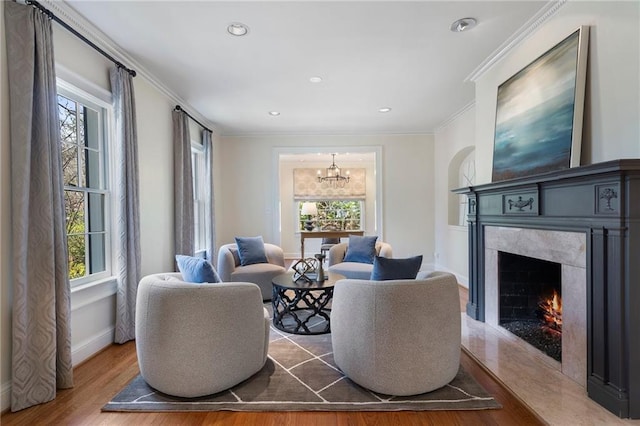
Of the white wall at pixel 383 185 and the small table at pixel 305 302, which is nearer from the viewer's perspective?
the small table at pixel 305 302

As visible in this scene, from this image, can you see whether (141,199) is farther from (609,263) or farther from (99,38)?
(609,263)

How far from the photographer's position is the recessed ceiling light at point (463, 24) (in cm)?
265

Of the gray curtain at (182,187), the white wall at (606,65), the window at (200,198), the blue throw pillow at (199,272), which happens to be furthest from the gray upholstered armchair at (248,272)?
the white wall at (606,65)

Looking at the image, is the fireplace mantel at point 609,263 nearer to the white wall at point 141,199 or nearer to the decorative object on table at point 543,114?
the decorative object on table at point 543,114

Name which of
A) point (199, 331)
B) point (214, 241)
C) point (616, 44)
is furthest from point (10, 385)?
point (616, 44)

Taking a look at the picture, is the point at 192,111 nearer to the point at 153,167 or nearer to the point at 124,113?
the point at 153,167

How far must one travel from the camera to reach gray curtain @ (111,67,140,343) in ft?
10.1

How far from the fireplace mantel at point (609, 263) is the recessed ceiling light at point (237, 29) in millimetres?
2555

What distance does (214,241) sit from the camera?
223 inches

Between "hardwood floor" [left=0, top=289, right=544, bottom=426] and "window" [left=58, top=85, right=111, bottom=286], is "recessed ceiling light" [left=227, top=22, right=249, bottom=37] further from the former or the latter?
"hardwood floor" [left=0, top=289, right=544, bottom=426]

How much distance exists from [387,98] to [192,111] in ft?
9.26

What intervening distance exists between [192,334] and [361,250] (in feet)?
10.1

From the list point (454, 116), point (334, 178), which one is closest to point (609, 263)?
point (454, 116)

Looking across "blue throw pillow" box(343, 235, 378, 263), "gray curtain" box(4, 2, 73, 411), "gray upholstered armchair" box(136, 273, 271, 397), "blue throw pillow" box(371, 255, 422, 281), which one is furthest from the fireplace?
"gray curtain" box(4, 2, 73, 411)
